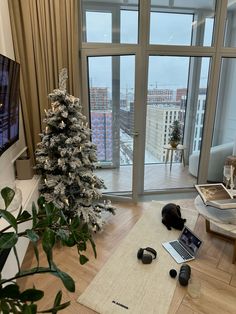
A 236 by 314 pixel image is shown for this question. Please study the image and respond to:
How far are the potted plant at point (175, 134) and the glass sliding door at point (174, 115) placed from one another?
1.4 inches

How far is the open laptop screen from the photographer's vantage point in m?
2.15

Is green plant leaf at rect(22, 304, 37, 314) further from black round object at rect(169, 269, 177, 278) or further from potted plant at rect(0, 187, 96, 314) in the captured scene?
black round object at rect(169, 269, 177, 278)

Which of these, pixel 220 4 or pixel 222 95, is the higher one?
pixel 220 4

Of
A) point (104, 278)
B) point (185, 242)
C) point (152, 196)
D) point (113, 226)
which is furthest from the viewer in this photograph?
point (152, 196)

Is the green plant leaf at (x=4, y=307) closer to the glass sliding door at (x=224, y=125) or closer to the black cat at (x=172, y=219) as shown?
the black cat at (x=172, y=219)

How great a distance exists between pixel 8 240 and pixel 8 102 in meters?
1.58

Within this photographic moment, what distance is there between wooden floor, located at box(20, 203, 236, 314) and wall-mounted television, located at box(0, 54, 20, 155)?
116 cm

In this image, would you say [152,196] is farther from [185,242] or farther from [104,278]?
[104,278]

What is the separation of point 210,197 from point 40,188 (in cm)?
167

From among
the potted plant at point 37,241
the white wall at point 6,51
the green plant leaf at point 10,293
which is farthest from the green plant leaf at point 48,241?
the white wall at point 6,51

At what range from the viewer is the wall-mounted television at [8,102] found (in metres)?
1.76

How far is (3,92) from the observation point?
1770 millimetres

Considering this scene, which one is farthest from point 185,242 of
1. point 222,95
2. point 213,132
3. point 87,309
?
point 222,95

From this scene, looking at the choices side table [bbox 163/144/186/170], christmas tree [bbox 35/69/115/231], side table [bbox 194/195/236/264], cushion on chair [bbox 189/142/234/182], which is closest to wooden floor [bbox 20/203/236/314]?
side table [bbox 194/195/236/264]
